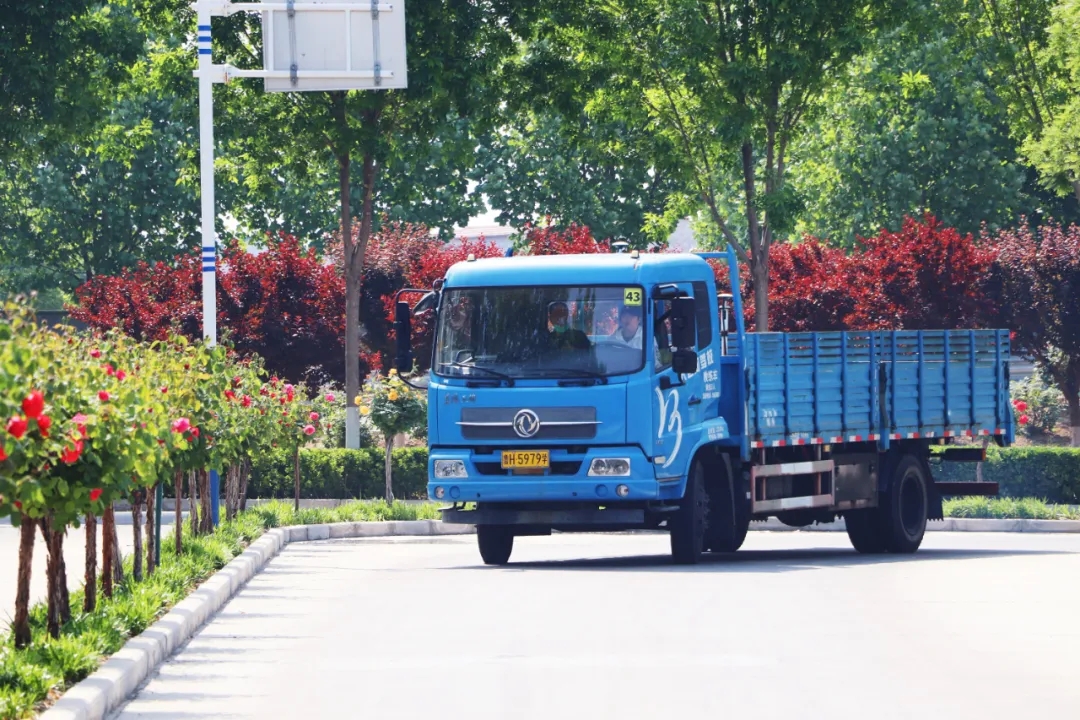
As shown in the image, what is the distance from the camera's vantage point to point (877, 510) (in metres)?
23.4

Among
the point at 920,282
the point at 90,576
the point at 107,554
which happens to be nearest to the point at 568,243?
the point at 920,282

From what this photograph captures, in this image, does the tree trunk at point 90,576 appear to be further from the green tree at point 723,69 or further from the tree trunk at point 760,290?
the tree trunk at point 760,290

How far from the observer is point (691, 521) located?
19969mm

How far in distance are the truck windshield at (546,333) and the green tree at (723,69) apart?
13.7 metres

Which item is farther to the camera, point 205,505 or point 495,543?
point 205,505

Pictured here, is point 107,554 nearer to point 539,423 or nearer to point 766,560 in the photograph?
point 539,423

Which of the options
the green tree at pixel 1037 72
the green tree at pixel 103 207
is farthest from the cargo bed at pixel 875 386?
the green tree at pixel 103 207

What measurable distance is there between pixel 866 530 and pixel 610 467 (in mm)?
5453

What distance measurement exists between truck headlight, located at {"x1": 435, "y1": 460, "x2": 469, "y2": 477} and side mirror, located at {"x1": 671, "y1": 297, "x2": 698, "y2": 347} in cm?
231

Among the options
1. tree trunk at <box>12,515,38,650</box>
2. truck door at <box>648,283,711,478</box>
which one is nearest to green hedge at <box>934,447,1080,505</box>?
truck door at <box>648,283,711,478</box>

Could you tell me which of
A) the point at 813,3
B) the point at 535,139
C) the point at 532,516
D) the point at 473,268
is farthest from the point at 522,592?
the point at 535,139

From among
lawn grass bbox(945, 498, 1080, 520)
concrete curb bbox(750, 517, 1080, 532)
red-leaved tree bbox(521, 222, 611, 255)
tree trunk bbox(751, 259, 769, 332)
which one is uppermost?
red-leaved tree bbox(521, 222, 611, 255)

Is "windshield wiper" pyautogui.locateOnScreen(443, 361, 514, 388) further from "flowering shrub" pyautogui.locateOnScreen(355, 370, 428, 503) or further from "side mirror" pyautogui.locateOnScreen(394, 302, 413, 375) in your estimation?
"flowering shrub" pyautogui.locateOnScreen(355, 370, 428, 503)

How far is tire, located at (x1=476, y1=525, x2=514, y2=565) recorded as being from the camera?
20984 millimetres
